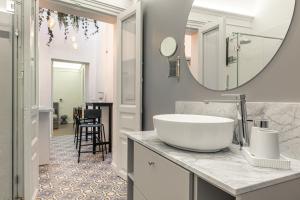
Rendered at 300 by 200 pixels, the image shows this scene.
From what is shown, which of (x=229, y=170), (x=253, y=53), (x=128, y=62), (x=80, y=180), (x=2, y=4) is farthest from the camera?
(x=128, y=62)

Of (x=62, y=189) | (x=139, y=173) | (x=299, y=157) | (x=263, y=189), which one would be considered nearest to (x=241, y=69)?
(x=299, y=157)

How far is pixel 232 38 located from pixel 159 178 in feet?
3.23

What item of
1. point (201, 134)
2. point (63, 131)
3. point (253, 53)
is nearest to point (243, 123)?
point (201, 134)

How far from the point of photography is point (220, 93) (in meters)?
1.38

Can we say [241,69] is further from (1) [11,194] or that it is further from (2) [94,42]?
(2) [94,42]

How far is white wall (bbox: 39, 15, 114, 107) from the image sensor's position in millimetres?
5181

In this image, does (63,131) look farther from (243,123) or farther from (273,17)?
(273,17)

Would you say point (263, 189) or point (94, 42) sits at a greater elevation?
point (94, 42)

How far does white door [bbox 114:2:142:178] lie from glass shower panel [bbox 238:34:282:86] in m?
1.21

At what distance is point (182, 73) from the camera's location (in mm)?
1760

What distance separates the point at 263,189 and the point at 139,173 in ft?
2.52

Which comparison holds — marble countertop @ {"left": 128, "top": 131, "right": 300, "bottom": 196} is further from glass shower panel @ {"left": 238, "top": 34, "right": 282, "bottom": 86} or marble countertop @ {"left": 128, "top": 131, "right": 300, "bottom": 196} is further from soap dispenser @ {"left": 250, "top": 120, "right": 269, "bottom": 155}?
glass shower panel @ {"left": 238, "top": 34, "right": 282, "bottom": 86}

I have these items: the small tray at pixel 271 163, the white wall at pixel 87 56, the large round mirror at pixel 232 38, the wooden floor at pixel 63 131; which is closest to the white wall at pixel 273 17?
the large round mirror at pixel 232 38

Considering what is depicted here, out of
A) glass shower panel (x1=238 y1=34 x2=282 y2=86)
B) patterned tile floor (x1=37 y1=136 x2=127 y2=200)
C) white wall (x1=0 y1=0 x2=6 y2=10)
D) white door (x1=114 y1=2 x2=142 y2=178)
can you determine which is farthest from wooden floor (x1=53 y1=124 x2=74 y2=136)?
glass shower panel (x1=238 y1=34 x2=282 y2=86)
